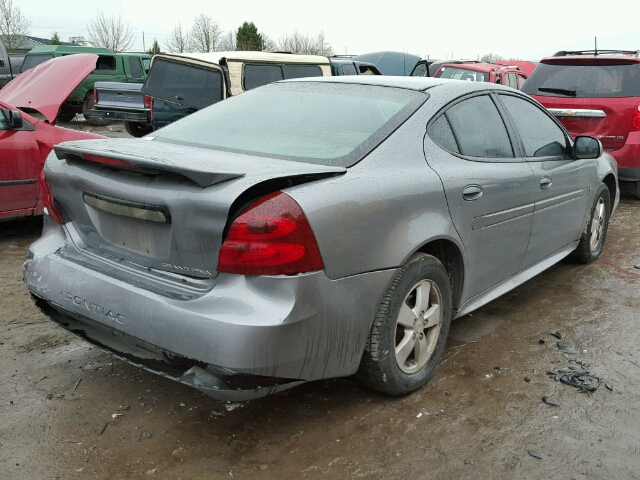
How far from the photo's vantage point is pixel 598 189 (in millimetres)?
5062

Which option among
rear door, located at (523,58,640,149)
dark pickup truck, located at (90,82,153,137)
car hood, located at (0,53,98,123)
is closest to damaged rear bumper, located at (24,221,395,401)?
car hood, located at (0,53,98,123)

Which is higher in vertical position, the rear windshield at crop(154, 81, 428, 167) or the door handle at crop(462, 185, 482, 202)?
the rear windshield at crop(154, 81, 428, 167)

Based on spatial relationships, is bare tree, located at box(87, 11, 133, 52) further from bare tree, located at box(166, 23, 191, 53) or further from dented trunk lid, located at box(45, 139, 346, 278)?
dented trunk lid, located at box(45, 139, 346, 278)

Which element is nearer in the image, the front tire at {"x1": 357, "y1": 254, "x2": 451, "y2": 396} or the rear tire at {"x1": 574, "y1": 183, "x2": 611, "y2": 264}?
the front tire at {"x1": 357, "y1": 254, "x2": 451, "y2": 396}

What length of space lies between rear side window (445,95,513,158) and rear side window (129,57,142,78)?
15930 mm

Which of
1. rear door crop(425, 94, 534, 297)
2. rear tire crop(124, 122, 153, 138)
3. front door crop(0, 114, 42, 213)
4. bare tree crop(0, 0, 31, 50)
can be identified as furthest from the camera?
bare tree crop(0, 0, 31, 50)

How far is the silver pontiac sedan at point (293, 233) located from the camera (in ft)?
8.15

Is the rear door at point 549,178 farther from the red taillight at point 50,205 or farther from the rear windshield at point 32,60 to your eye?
the rear windshield at point 32,60

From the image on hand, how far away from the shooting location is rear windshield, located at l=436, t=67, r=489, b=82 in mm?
13203

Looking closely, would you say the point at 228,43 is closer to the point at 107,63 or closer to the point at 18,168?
the point at 107,63

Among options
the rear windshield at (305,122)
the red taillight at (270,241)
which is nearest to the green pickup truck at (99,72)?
the rear windshield at (305,122)

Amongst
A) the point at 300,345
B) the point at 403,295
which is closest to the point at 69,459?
the point at 300,345

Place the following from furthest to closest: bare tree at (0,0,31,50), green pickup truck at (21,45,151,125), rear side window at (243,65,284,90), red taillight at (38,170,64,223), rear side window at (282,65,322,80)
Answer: bare tree at (0,0,31,50) < green pickup truck at (21,45,151,125) < rear side window at (282,65,322,80) < rear side window at (243,65,284,90) < red taillight at (38,170,64,223)

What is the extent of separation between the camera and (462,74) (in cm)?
1360
